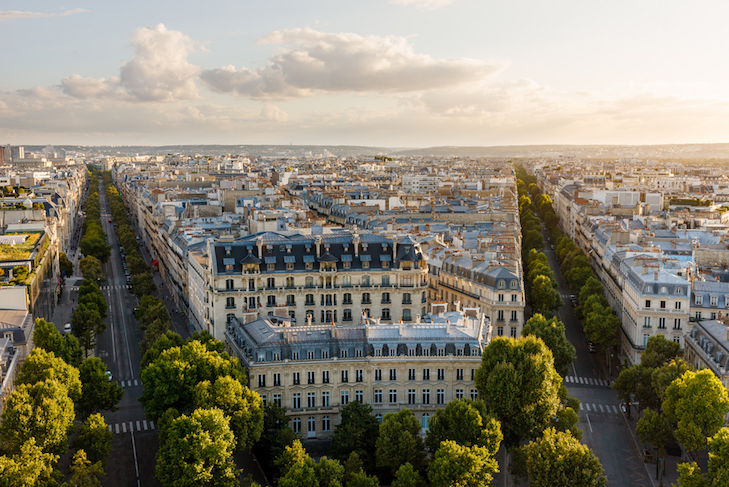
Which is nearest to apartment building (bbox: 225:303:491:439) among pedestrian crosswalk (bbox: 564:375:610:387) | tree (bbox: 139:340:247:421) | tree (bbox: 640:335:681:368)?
tree (bbox: 139:340:247:421)

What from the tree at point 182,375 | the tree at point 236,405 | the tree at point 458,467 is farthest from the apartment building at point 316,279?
the tree at point 458,467

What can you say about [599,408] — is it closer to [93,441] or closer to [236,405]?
[236,405]

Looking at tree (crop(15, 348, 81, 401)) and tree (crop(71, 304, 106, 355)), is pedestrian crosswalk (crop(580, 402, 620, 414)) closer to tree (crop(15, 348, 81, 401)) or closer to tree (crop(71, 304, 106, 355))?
tree (crop(15, 348, 81, 401))

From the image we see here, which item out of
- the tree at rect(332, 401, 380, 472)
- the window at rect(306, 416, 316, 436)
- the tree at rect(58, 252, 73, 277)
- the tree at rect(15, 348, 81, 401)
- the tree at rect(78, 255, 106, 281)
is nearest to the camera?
the tree at rect(332, 401, 380, 472)

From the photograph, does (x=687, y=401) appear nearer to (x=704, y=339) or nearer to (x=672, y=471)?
(x=672, y=471)

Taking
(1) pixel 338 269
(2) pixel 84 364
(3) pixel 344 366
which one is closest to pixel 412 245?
(1) pixel 338 269

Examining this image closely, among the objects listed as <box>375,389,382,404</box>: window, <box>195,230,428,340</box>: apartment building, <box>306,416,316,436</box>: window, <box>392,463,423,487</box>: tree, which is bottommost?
<box>306,416,316,436</box>: window

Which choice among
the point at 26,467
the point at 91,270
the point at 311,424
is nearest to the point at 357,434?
the point at 311,424
